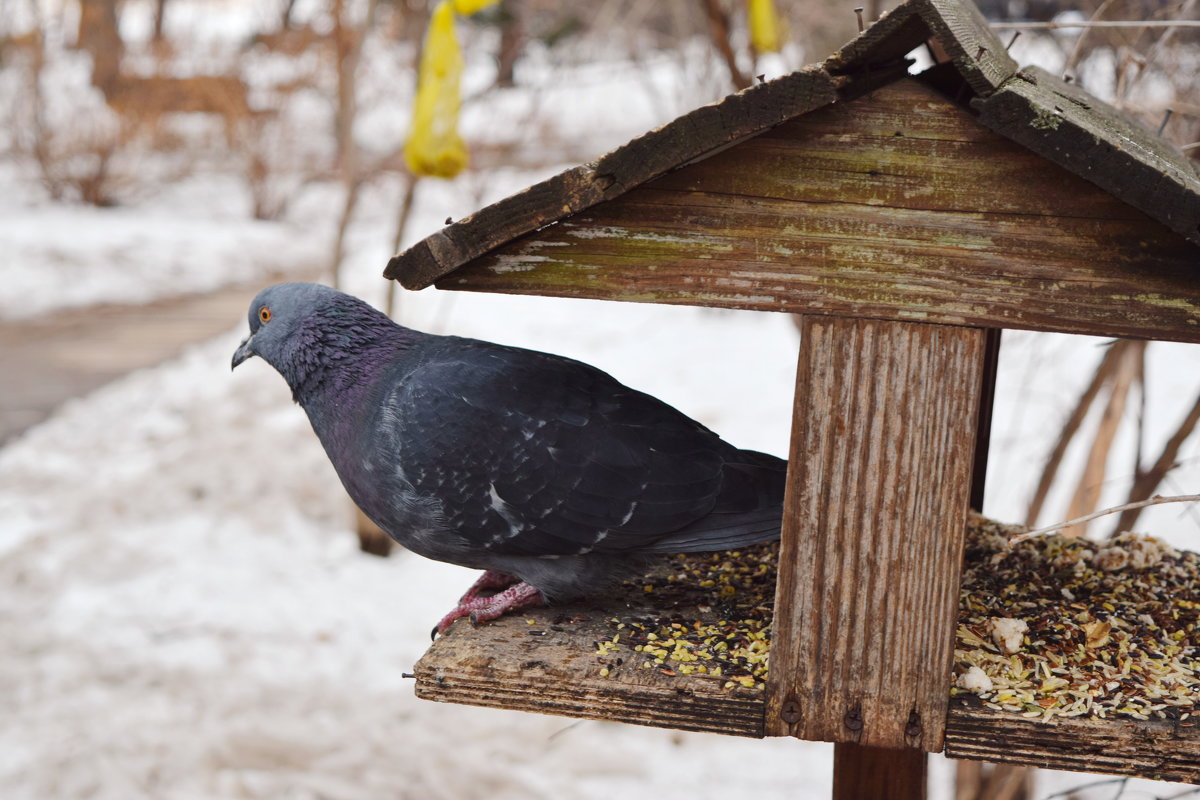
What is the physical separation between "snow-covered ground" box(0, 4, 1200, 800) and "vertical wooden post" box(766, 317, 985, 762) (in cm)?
101

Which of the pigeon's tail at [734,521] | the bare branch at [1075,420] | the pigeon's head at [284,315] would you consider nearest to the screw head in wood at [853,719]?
A: the pigeon's tail at [734,521]

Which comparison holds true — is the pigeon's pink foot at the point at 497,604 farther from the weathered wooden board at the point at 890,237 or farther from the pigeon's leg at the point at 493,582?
the weathered wooden board at the point at 890,237

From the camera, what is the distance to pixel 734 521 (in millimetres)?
1737

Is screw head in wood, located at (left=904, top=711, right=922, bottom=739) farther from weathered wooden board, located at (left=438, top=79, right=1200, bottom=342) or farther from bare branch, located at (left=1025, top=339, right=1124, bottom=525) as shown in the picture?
bare branch, located at (left=1025, top=339, right=1124, bottom=525)

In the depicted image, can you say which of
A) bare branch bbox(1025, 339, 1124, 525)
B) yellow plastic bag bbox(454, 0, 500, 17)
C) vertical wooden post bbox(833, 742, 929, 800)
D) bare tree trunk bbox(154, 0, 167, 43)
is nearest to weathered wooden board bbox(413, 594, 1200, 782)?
vertical wooden post bbox(833, 742, 929, 800)

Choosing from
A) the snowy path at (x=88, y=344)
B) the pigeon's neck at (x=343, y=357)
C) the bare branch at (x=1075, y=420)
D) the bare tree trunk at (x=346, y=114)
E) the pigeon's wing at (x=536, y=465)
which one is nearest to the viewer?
the pigeon's wing at (x=536, y=465)

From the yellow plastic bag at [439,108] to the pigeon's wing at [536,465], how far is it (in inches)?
76.5

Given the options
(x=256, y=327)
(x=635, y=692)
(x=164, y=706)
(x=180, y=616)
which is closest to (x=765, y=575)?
(x=635, y=692)

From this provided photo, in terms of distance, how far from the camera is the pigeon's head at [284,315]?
6.21 feet

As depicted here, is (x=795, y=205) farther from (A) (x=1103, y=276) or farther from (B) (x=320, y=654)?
(B) (x=320, y=654)

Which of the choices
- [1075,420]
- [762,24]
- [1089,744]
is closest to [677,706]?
[1089,744]

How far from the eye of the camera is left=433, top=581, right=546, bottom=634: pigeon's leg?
5.82ft

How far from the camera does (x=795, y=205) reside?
1330mm

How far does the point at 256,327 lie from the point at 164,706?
8.85 ft
